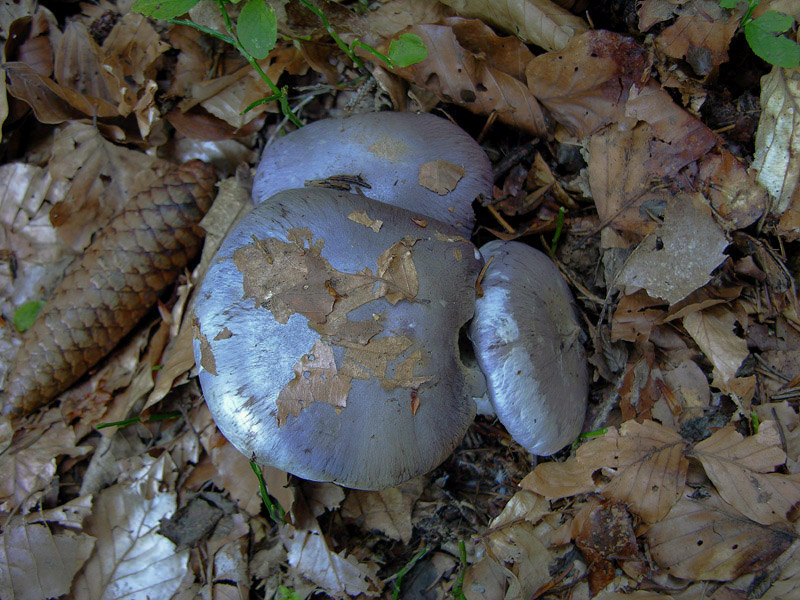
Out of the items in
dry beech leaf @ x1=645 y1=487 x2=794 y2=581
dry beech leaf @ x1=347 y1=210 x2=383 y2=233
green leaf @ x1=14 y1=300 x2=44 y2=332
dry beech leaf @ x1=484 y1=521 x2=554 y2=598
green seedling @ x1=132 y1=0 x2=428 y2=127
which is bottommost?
dry beech leaf @ x1=484 y1=521 x2=554 y2=598

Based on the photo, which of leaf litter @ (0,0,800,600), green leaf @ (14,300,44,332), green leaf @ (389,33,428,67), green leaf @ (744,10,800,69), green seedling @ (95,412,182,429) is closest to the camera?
green leaf @ (744,10,800,69)

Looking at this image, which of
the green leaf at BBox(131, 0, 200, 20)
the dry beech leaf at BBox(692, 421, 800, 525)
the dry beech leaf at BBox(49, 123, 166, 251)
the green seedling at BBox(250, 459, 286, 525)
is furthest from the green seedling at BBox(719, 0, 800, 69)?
the dry beech leaf at BBox(49, 123, 166, 251)

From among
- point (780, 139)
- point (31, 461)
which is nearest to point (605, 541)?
point (780, 139)

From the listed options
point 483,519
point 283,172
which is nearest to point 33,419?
point 283,172

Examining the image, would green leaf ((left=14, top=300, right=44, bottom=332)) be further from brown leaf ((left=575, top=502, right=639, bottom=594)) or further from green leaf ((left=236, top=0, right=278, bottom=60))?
brown leaf ((left=575, top=502, right=639, bottom=594))

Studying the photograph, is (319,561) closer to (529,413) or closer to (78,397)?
(529,413)

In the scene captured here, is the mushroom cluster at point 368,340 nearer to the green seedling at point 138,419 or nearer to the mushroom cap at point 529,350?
the mushroom cap at point 529,350
